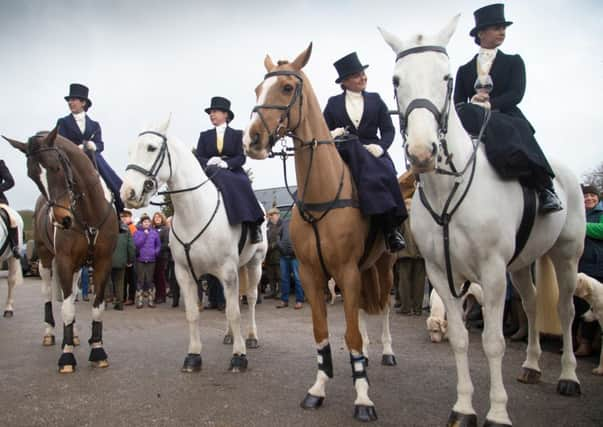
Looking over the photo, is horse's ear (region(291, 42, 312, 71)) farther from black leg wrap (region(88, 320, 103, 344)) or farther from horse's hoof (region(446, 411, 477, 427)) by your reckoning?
black leg wrap (region(88, 320, 103, 344))

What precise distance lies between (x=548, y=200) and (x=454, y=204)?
40.7 inches

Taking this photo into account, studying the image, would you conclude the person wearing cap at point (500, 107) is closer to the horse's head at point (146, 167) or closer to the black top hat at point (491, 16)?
the black top hat at point (491, 16)

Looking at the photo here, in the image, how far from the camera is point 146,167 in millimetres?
5441

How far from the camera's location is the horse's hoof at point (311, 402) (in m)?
4.30

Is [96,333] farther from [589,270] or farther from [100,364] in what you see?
[589,270]

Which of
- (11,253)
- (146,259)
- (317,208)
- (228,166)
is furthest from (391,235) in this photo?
(146,259)

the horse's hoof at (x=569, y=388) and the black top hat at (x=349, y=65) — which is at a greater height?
the black top hat at (x=349, y=65)

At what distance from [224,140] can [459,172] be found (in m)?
4.19

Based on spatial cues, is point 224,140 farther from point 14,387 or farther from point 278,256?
point 278,256

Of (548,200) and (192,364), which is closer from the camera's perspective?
(548,200)

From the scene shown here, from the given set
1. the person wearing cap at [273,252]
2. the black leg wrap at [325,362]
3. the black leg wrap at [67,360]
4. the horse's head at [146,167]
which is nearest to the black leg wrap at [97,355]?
the black leg wrap at [67,360]

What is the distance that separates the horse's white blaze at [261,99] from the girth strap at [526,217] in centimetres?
235

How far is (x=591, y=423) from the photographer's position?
12.6 ft

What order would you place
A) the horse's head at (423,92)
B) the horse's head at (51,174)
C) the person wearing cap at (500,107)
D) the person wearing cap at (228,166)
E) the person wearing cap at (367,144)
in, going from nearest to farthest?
the horse's head at (423,92) → the person wearing cap at (500,107) → the person wearing cap at (367,144) → the horse's head at (51,174) → the person wearing cap at (228,166)
